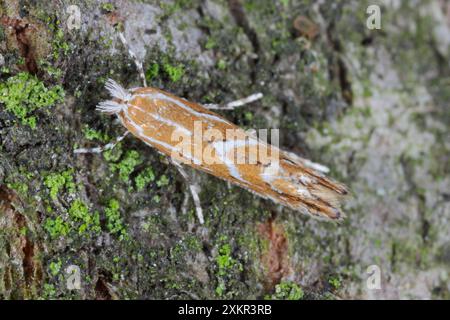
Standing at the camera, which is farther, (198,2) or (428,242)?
(428,242)

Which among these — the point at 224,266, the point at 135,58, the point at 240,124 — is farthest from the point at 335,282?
the point at 135,58

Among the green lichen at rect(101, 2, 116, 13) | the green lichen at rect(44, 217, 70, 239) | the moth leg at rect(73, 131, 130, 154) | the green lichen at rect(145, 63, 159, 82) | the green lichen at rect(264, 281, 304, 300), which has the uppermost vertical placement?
the green lichen at rect(101, 2, 116, 13)

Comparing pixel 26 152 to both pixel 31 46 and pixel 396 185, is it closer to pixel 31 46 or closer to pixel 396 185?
pixel 31 46

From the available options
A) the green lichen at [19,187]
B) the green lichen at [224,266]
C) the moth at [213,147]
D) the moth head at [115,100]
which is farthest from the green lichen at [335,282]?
the green lichen at [19,187]

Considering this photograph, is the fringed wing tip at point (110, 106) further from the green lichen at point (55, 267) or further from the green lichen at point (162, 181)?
the green lichen at point (55, 267)

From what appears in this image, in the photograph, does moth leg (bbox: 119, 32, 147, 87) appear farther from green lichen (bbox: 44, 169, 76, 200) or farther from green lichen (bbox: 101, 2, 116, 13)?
green lichen (bbox: 44, 169, 76, 200)

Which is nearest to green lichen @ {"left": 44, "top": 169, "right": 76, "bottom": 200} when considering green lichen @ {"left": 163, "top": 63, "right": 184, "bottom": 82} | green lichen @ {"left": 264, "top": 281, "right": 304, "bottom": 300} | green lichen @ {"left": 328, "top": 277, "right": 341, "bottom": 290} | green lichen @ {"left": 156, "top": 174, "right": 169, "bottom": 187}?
green lichen @ {"left": 156, "top": 174, "right": 169, "bottom": 187}
